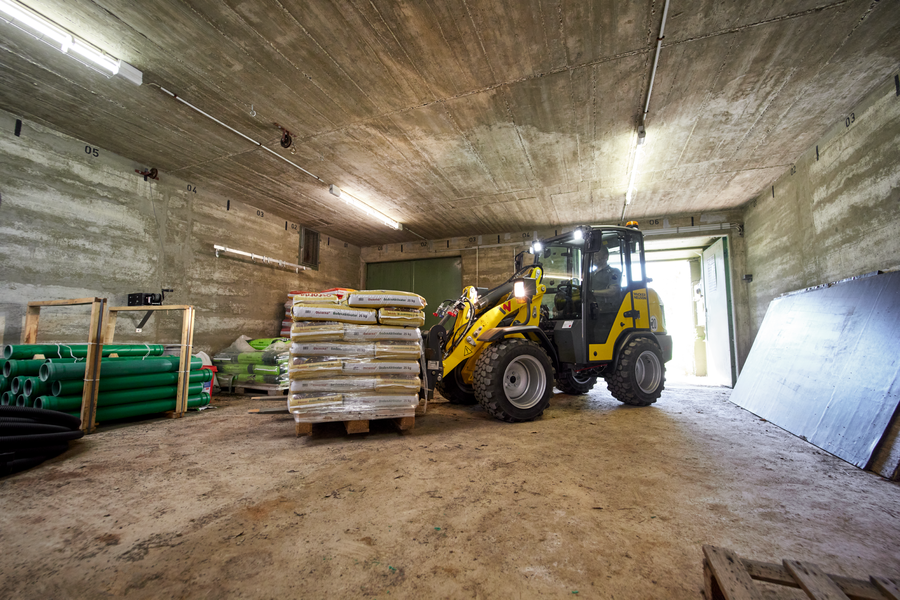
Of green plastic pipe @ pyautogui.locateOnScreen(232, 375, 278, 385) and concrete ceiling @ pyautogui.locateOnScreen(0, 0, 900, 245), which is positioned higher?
concrete ceiling @ pyautogui.locateOnScreen(0, 0, 900, 245)

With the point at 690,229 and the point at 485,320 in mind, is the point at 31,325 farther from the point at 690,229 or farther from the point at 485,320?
the point at 690,229

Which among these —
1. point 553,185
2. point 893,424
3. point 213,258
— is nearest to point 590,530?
point 893,424

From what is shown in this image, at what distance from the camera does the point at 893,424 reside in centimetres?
286

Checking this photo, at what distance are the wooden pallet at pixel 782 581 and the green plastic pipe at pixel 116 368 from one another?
5858 millimetres

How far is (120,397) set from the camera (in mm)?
4355

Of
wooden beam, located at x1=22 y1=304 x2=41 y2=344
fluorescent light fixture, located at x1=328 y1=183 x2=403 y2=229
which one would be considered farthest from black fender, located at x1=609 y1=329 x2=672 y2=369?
→ wooden beam, located at x1=22 y1=304 x2=41 y2=344

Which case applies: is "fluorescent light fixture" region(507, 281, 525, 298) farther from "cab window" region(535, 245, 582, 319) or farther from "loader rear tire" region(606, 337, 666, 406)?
"loader rear tire" region(606, 337, 666, 406)

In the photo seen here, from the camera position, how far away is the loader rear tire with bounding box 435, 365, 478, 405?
17.5ft

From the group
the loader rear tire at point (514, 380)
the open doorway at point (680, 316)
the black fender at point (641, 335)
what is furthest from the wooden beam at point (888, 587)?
the open doorway at point (680, 316)

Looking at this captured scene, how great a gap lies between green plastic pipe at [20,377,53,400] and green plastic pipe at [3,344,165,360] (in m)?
0.58

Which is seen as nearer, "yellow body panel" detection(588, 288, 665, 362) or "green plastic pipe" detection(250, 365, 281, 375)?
"yellow body panel" detection(588, 288, 665, 362)

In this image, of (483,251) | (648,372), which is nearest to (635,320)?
(648,372)

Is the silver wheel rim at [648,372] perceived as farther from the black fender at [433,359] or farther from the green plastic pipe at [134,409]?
the green plastic pipe at [134,409]

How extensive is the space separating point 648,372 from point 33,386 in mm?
8200
